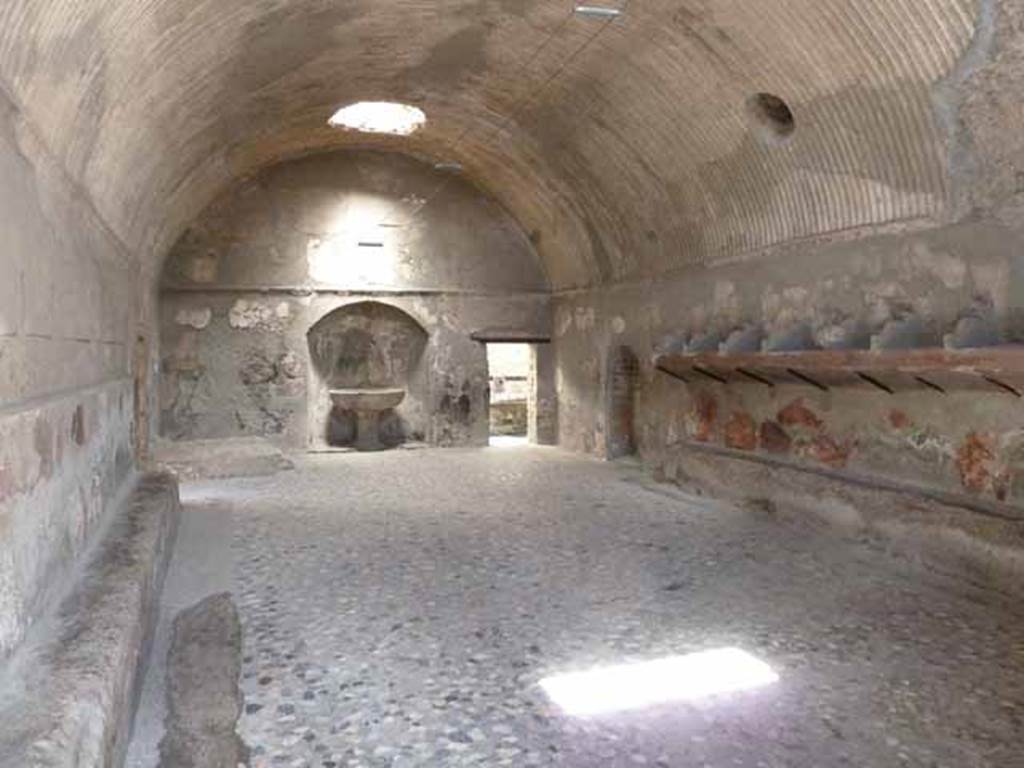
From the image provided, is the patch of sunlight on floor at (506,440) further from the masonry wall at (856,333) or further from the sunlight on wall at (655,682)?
the sunlight on wall at (655,682)

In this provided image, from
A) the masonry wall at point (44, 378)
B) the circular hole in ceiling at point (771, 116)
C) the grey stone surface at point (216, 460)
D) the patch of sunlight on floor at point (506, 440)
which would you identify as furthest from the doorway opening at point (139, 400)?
the circular hole in ceiling at point (771, 116)

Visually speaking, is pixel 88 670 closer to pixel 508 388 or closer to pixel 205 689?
pixel 205 689

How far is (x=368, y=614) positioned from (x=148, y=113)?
4.25 meters

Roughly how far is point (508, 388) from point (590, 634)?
654 inches

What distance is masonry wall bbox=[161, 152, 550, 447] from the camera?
1455cm

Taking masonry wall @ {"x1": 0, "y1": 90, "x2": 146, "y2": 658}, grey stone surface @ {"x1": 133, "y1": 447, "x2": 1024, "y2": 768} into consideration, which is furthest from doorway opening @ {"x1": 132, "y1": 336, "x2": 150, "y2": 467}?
masonry wall @ {"x1": 0, "y1": 90, "x2": 146, "y2": 658}

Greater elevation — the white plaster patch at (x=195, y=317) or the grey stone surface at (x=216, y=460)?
the white plaster patch at (x=195, y=317)

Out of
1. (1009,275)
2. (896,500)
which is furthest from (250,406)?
(1009,275)

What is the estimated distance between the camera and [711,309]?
10586 millimetres

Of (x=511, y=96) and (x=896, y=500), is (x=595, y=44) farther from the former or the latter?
(x=896, y=500)

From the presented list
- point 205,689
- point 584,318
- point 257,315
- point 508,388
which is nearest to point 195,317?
point 257,315

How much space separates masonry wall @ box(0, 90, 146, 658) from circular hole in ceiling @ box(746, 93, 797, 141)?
19.1ft

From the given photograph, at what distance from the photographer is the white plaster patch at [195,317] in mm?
14445

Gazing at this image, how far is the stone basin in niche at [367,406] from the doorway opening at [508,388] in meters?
4.85
